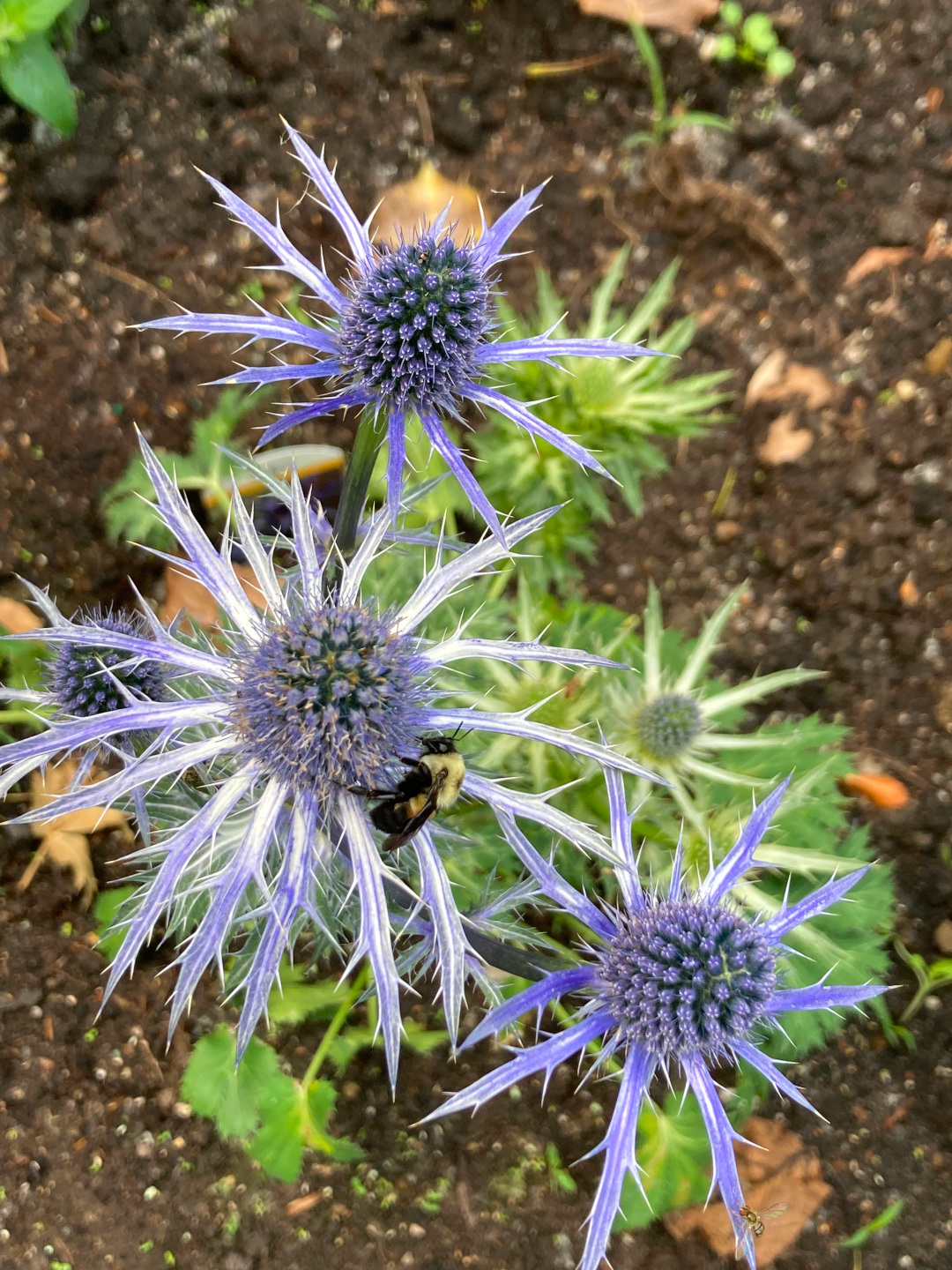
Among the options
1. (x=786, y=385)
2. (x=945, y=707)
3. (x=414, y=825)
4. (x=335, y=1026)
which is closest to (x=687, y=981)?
(x=414, y=825)

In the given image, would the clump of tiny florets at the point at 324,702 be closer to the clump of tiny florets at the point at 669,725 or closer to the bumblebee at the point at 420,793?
the bumblebee at the point at 420,793

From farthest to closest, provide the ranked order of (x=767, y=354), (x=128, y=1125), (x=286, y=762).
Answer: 1. (x=767, y=354)
2. (x=128, y=1125)
3. (x=286, y=762)

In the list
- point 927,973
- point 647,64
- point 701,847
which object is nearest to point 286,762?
point 701,847

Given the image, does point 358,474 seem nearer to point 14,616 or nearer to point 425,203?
point 14,616

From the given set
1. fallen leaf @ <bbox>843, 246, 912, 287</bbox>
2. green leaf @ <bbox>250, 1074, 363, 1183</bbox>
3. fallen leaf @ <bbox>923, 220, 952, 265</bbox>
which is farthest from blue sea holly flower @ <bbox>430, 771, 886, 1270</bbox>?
fallen leaf @ <bbox>923, 220, 952, 265</bbox>

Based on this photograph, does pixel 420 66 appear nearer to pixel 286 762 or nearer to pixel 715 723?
pixel 715 723

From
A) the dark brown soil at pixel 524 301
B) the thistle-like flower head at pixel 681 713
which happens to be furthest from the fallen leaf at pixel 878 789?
the thistle-like flower head at pixel 681 713

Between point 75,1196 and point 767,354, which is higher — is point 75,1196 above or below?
below

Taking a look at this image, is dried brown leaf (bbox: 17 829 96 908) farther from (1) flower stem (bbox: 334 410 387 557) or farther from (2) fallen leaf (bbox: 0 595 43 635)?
(1) flower stem (bbox: 334 410 387 557)
